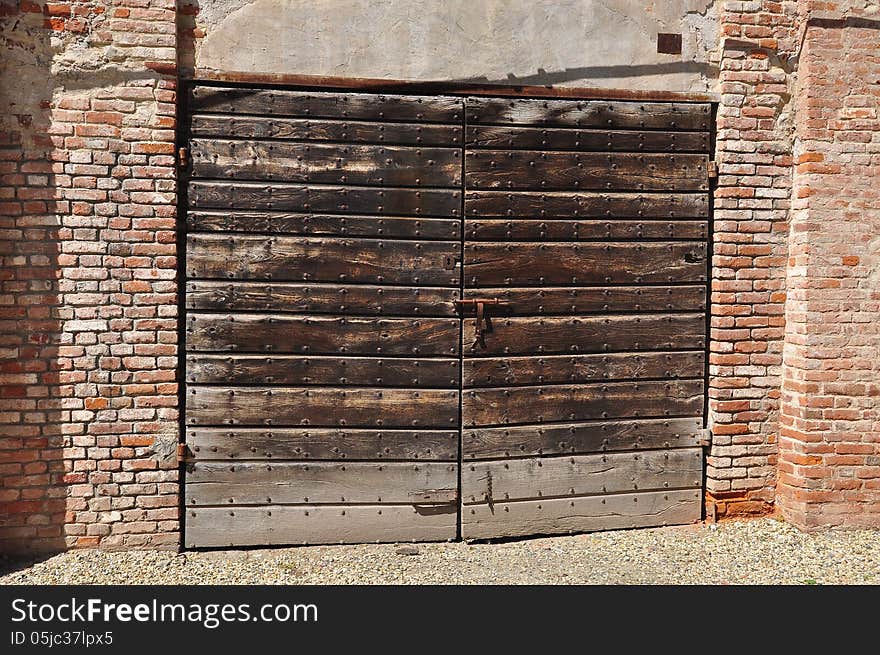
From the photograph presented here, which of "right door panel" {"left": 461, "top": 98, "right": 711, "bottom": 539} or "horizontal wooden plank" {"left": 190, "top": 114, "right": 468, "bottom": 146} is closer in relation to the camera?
"horizontal wooden plank" {"left": 190, "top": 114, "right": 468, "bottom": 146}

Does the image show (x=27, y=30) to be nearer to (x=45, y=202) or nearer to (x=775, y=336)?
(x=45, y=202)

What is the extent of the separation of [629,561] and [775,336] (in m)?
1.74

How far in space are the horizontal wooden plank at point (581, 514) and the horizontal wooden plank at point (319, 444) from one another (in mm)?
462

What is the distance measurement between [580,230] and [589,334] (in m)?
0.66

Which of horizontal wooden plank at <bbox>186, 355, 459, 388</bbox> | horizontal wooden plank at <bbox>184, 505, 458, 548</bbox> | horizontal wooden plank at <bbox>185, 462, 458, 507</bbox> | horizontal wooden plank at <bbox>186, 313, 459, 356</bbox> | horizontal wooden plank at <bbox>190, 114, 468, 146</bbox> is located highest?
horizontal wooden plank at <bbox>190, 114, 468, 146</bbox>

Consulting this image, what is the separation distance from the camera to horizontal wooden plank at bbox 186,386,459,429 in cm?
430

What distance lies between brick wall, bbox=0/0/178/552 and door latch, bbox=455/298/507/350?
5.65 ft

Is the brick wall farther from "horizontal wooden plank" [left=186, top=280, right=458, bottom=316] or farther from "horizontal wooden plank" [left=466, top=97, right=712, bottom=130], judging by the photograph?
"horizontal wooden plank" [left=466, top=97, right=712, bottom=130]

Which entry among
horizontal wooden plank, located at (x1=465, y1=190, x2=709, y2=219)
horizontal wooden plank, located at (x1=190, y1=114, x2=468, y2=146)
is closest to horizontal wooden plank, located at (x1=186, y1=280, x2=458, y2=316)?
horizontal wooden plank, located at (x1=465, y1=190, x2=709, y2=219)

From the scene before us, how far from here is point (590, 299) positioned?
4.58 m

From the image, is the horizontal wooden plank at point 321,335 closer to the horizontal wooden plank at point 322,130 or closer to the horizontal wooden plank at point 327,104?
the horizontal wooden plank at point 322,130

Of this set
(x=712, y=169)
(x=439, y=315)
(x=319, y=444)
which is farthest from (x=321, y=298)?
(x=712, y=169)

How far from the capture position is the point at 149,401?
13.9 ft

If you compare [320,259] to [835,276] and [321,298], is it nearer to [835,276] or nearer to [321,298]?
[321,298]
